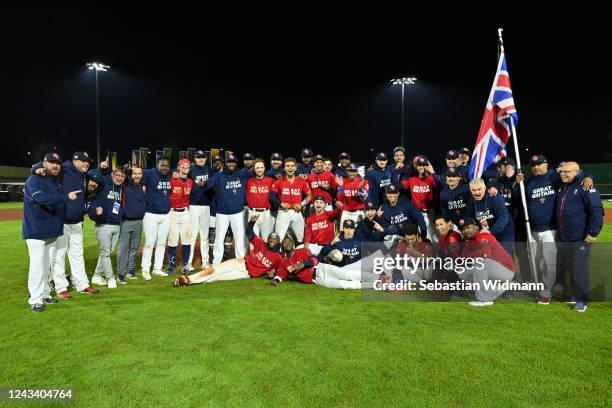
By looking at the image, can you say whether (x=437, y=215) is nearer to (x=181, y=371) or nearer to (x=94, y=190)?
(x=181, y=371)

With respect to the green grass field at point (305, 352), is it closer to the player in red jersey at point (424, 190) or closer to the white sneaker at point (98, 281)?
the white sneaker at point (98, 281)

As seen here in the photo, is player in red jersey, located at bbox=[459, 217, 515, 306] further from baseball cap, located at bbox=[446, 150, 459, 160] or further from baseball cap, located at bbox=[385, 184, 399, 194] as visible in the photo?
baseball cap, located at bbox=[446, 150, 459, 160]

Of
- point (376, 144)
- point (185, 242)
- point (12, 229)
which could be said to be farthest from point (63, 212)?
point (376, 144)

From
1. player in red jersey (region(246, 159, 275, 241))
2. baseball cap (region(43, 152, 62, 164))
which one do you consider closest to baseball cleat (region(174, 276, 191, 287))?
player in red jersey (region(246, 159, 275, 241))

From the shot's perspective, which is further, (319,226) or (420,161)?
(319,226)

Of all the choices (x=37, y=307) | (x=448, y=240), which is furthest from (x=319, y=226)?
(x=37, y=307)

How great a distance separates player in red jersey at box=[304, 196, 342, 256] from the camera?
8.08 meters

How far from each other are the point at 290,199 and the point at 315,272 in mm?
1919

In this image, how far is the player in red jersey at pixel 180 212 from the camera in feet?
25.9

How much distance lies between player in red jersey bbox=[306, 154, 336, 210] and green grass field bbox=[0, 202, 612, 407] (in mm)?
3556

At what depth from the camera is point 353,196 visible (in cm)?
843

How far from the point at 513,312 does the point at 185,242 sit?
231 inches

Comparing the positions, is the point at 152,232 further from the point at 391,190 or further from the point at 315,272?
the point at 391,190

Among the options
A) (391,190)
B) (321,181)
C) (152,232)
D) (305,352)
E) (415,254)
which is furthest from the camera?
(321,181)
